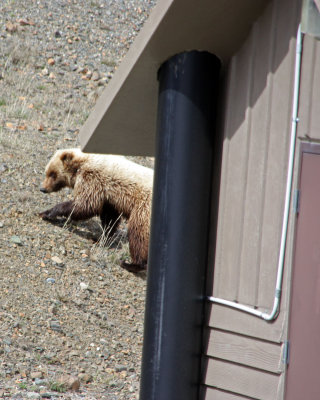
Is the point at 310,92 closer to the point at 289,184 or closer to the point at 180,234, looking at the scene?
the point at 289,184

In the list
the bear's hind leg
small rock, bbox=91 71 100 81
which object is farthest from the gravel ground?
small rock, bbox=91 71 100 81

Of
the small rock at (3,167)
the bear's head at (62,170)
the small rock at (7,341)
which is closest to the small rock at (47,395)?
the small rock at (7,341)

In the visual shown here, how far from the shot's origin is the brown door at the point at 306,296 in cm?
356

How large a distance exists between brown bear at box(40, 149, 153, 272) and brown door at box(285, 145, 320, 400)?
610 centimetres

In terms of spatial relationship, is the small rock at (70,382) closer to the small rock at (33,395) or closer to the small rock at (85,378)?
the small rock at (85,378)

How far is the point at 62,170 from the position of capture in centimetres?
1057

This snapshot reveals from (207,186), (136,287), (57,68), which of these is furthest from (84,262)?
(57,68)

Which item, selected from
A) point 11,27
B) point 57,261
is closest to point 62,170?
point 57,261

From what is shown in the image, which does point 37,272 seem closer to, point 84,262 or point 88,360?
point 84,262

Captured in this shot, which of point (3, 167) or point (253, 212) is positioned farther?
point (3, 167)

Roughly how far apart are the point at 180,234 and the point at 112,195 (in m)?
6.33

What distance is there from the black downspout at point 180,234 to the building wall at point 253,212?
10cm

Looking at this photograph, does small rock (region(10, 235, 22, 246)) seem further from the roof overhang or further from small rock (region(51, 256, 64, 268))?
the roof overhang

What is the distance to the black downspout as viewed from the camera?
A: 3.73 metres
